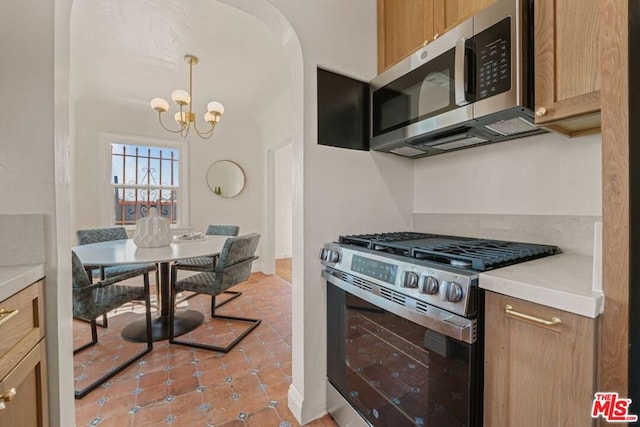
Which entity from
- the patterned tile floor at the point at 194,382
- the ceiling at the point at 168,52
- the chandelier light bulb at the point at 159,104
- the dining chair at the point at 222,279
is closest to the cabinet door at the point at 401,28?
the ceiling at the point at 168,52

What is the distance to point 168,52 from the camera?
98.6 inches

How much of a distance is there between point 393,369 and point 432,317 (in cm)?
36

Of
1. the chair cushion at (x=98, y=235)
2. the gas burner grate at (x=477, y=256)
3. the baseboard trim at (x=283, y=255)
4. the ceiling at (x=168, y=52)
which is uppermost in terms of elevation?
the ceiling at (x=168, y=52)

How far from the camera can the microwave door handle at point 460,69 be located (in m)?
1.06

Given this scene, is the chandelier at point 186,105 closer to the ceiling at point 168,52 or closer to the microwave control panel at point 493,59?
the ceiling at point 168,52

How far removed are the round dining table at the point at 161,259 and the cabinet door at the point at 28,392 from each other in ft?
3.36

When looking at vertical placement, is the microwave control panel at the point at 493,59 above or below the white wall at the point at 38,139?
above

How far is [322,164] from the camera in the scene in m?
1.44

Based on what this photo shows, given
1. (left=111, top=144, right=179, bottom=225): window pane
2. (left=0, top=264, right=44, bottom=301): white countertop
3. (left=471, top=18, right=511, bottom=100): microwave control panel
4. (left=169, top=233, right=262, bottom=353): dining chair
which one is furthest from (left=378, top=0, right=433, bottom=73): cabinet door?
(left=111, top=144, right=179, bottom=225): window pane

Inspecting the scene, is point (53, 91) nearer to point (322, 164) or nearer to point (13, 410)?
point (13, 410)

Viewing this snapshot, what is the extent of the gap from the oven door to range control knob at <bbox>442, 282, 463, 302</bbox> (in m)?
0.13

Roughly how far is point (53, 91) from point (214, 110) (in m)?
2.09

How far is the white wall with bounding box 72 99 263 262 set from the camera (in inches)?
136

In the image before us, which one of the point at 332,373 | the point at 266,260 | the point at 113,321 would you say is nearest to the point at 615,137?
the point at 332,373
